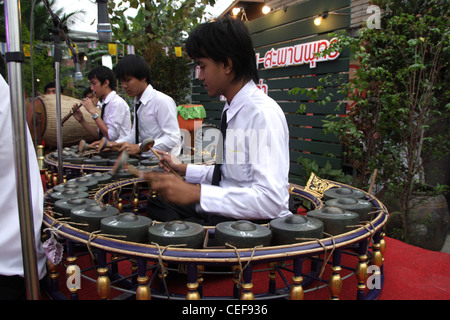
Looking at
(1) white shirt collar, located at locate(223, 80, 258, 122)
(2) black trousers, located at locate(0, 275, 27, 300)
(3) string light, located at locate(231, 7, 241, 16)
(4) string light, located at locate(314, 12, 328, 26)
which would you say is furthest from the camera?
(3) string light, located at locate(231, 7, 241, 16)

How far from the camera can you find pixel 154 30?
702 cm

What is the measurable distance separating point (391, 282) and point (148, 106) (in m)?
2.84

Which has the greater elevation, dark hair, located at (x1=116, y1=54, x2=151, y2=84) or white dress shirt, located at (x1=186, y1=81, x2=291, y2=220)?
dark hair, located at (x1=116, y1=54, x2=151, y2=84)

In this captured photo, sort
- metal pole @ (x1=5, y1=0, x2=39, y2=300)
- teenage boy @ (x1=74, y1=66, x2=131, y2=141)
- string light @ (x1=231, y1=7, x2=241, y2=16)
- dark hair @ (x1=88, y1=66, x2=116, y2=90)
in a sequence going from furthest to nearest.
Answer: string light @ (x1=231, y1=7, x2=241, y2=16) → dark hair @ (x1=88, y1=66, x2=116, y2=90) → teenage boy @ (x1=74, y1=66, x2=131, y2=141) → metal pole @ (x1=5, y1=0, x2=39, y2=300)

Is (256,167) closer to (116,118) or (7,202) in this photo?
(7,202)

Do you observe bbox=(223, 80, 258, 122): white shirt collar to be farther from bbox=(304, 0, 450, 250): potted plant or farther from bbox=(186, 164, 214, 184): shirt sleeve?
bbox=(304, 0, 450, 250): potted plant

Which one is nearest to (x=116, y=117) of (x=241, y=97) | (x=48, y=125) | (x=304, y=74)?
(x=48, y=125)

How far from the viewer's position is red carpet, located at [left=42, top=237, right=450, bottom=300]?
1.99 m

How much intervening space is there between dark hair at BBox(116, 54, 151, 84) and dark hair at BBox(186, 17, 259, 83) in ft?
6.44

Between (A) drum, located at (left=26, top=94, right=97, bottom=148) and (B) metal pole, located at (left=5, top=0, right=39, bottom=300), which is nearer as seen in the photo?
(B) metal pole, located at (left=5, top=0, right=39, bottom=300)

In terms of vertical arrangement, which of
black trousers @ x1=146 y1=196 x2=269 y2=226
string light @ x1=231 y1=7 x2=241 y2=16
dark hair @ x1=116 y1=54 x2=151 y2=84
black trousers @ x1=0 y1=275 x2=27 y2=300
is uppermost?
string light @ x1=231 y1=7 x2=241 y2=16

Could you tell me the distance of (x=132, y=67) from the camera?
3.59 meters

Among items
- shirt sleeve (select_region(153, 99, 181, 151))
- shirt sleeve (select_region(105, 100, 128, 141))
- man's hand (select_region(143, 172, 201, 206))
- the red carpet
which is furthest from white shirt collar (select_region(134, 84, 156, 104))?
man's hand (select_region(143, 172, 201, 206))
